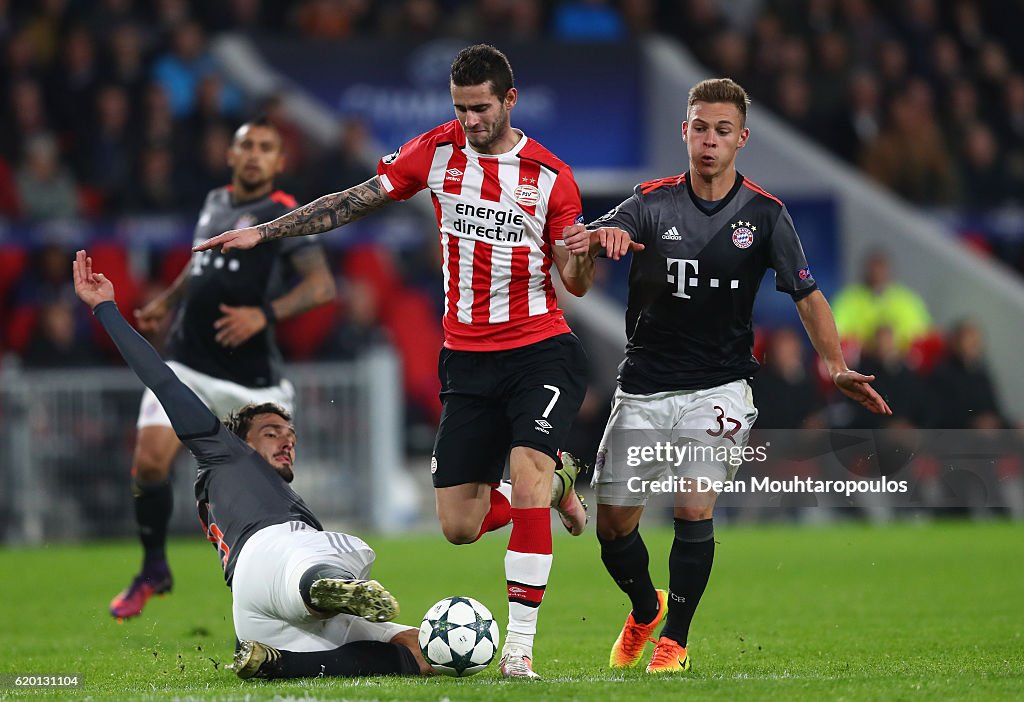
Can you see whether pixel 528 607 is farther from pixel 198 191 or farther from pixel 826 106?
pixel 826 106

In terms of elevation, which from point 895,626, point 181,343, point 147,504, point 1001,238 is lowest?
point 895,626

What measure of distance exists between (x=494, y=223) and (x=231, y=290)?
2.58 meters

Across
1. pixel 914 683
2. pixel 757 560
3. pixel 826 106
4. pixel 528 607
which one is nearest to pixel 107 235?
pixel 757 560

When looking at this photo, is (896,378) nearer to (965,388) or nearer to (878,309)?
(965,388)

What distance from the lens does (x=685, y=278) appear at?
672cm

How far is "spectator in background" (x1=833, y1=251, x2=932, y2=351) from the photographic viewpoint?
601 inches

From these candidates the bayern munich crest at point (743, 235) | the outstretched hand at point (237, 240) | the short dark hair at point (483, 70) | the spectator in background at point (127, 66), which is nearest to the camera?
the short dark hair at point (483, 70)

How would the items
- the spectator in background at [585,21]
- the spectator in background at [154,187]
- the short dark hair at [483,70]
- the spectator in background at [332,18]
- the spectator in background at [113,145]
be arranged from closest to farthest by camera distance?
the short dark hair at [483,70], the spectator in background at [154,187], the spectator in background at [113,145], the spectator in background at [332,18], the spectator in background at [585,21]

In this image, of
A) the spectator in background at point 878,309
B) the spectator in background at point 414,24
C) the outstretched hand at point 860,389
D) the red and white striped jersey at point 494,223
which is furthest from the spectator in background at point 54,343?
the outstretched hand at point 860,389

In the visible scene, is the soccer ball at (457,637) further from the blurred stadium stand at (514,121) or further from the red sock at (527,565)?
the blurred stadium stand at (514,121)

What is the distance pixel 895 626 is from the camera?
316 inches

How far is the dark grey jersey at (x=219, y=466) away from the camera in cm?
632

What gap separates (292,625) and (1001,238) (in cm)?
1336

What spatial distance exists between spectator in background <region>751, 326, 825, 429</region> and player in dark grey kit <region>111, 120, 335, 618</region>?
2.81m
